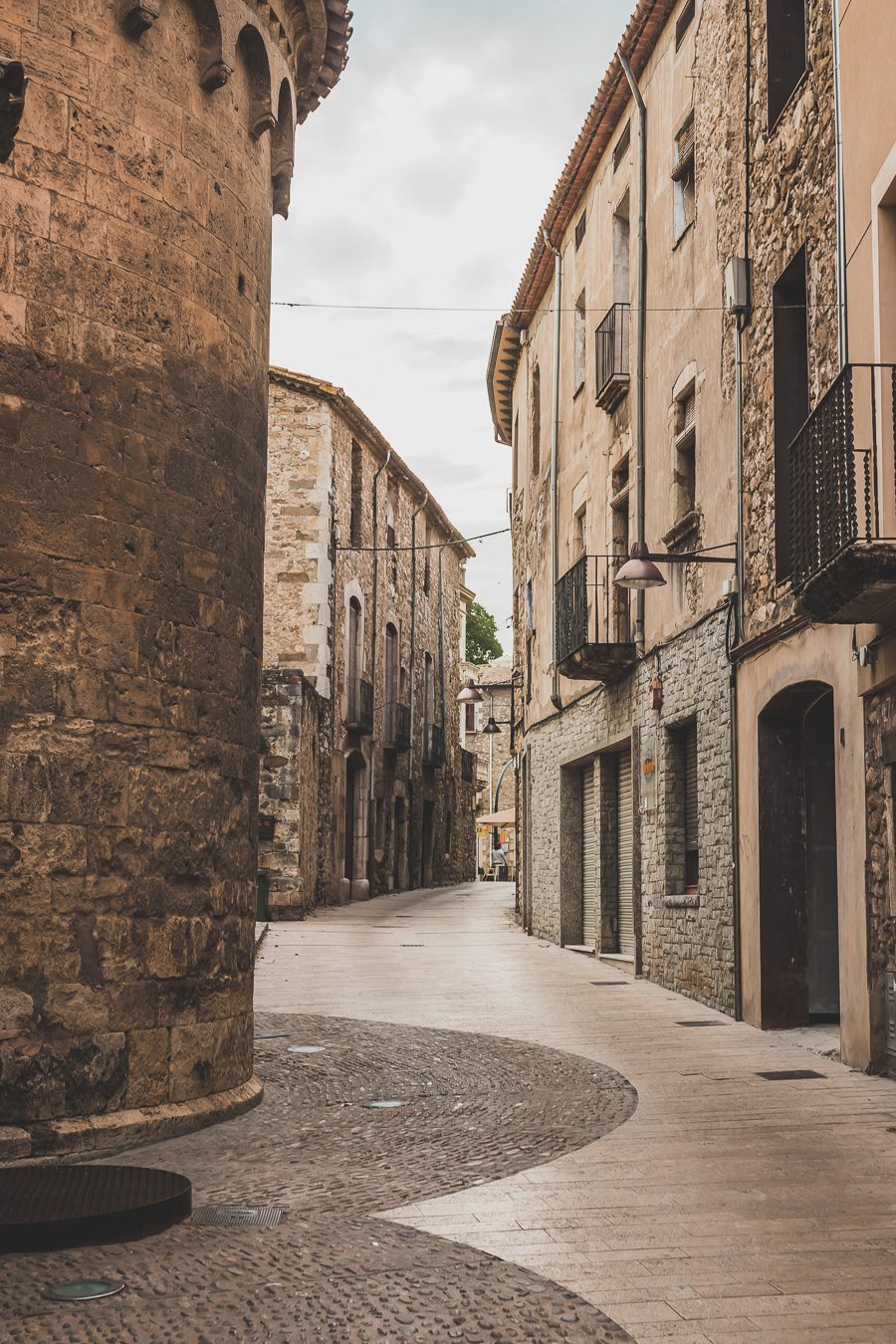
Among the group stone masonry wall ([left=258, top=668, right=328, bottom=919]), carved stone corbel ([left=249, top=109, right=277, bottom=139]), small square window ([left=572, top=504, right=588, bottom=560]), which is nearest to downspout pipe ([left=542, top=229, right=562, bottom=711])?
small square window ([left=572, top=504, right=588, bottom=560])

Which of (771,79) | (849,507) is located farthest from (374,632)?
(849,507)

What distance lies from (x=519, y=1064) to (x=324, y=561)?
17.8 m

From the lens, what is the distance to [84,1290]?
162 inches

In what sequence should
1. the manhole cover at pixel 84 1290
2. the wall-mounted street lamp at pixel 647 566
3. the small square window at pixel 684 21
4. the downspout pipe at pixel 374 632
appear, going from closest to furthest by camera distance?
the manhole cover at pixel 84 1290
the wall-mounted street lamp at pixel 647 566
the small square window at pixel 684 21
the downspout pipe at pixel 374 632

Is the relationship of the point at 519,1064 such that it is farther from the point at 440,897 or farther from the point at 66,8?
the point at 440,897

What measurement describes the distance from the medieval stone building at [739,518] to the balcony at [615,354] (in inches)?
1.4

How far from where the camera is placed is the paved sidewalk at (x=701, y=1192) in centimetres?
409

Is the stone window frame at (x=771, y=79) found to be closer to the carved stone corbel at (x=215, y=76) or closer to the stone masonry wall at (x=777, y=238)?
the stone masonry wall at (x=777, y=238)

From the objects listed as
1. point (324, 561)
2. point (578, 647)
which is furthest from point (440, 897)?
point (578, 647)

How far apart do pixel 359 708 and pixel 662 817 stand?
1487 centimetres

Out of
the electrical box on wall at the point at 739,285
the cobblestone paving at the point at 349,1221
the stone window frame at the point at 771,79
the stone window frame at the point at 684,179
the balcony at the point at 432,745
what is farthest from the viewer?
the balcony at the point at 432,745

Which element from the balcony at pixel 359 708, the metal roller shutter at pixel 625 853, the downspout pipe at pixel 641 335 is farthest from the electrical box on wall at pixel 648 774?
the balcony at pixel 359 708

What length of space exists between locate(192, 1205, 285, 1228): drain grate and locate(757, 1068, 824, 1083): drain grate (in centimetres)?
390

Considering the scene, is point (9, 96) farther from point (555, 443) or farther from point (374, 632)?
point (374, 632)
